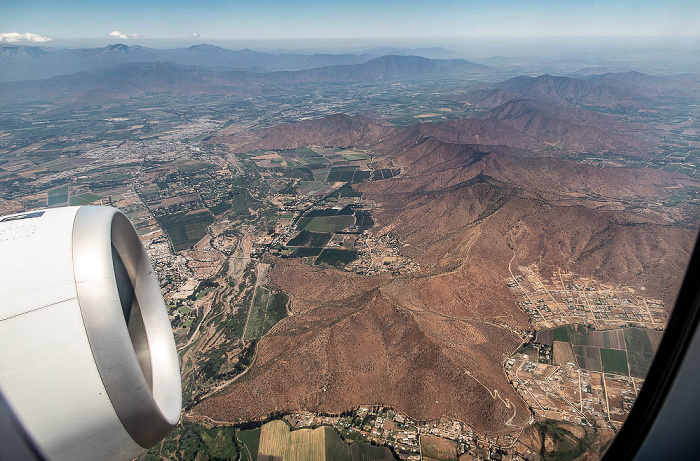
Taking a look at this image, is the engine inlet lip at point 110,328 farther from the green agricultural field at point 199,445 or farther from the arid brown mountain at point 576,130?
the arid brown mountain at point 576,130

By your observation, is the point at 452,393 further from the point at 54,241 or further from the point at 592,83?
the point at 592,83

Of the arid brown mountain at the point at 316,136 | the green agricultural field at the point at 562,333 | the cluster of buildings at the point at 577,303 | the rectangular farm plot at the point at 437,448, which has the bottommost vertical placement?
the rectangular farm plot at the point at 437,448

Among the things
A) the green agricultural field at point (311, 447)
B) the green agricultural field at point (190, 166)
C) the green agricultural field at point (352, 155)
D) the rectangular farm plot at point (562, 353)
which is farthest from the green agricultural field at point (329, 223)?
the green agricultural field at point (190, 166)

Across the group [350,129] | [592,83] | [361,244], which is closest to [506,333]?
[361,244]

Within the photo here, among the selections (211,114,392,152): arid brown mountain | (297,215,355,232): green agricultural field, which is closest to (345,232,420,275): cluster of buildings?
(297,215,355,232): green agricultural field

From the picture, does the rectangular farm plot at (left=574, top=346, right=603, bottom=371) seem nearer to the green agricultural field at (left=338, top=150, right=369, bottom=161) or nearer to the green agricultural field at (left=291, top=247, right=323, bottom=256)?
the green agricultural field at (left=291, top=247, right=323, bottom=256)

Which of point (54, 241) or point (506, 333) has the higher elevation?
point (54, 241)

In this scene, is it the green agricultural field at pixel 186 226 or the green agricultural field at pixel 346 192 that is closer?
the green agricultural field at pixel 186 226
